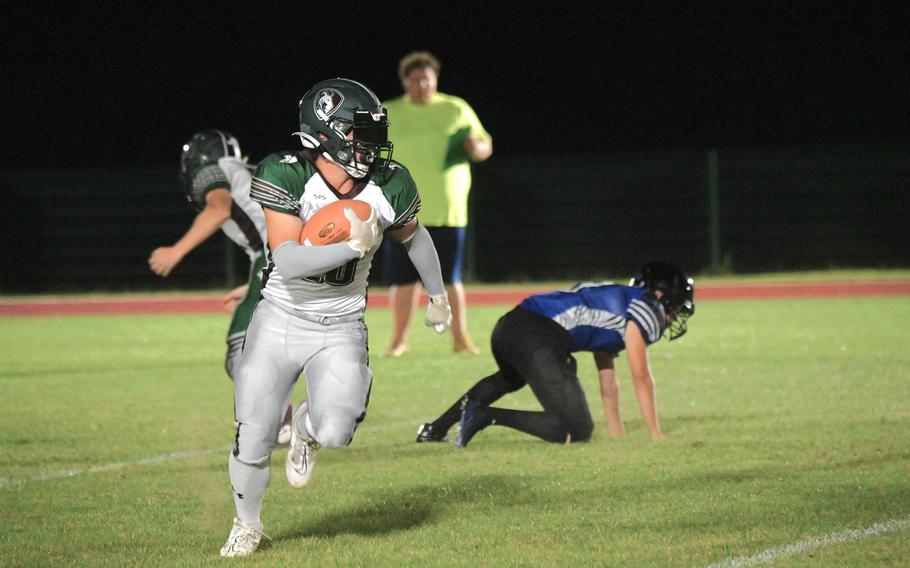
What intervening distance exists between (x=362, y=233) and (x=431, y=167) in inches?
290

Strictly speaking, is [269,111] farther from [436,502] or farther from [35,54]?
[436,502]

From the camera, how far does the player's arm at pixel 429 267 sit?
5.59 meters

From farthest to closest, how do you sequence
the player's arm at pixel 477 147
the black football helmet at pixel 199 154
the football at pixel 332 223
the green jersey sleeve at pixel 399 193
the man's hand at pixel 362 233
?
the player's arm at pixel 477 147 < the black football helmet at pixel 199 154 < the green jersey sleeve at pixel 399 193 < the football at pixel 332 223 < the man's hand at pixel 362 233

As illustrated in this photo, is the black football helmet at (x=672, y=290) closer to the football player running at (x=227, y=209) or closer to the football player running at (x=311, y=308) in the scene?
the football player running at (x=227, y=209)

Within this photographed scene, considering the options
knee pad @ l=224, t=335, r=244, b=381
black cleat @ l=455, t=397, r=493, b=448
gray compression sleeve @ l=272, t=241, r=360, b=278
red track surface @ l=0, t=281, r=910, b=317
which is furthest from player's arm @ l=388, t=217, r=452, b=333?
red track surface @ l=0, t=281, r=910, b=317

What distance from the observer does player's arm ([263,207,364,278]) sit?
15.9ft

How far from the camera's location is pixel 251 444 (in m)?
5.09

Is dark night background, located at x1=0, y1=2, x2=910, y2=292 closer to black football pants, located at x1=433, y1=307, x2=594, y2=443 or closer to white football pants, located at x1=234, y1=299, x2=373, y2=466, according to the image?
black football pants, located at x1=433, y1=307, x2=594, y2=443

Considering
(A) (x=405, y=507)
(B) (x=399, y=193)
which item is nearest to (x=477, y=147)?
(A) (x=405, y=507)

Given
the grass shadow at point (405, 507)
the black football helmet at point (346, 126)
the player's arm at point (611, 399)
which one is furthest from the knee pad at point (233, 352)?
the black football helmet at point (346, 126)

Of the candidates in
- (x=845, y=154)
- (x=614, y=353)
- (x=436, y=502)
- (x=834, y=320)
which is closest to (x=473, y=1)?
(x=845, y=154)

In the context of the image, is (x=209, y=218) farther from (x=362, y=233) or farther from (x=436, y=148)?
(x=436, y=148)

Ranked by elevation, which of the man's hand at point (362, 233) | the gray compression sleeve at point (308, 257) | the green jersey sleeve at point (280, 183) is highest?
the green jersey sleeve at point (280, 183)

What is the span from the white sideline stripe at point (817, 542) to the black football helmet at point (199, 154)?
4018 mm
